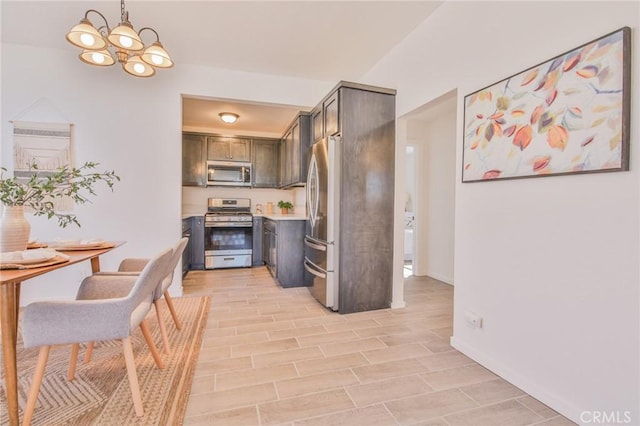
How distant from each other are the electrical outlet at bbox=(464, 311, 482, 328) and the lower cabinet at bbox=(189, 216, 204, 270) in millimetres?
3955

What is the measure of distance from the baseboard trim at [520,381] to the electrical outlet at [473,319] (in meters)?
0.17

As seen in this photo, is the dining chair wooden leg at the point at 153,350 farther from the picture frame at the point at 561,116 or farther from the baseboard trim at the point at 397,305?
the picture frame at the point at 561,116

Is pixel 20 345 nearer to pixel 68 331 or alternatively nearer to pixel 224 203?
pixel 68 331

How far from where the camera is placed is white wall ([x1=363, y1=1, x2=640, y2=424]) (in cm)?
128

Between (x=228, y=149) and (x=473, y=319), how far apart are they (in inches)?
184

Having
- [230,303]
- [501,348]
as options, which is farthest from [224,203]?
[501,348]

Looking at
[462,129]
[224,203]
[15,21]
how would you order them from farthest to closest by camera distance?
[224,203] → [15,21] → [462,129]

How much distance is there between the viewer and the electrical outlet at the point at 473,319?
2027 millimetres

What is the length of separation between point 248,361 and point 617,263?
2.13 meters

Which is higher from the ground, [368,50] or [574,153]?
[368,50]

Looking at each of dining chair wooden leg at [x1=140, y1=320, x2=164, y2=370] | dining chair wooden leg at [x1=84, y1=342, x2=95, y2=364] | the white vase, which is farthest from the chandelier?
dining chair wooden leg at [x1=84, y1=342, x2=95, y2=364]

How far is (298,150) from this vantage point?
410cm

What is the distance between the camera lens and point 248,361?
2029 mm

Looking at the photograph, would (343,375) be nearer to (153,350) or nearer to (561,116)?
(153,350)
